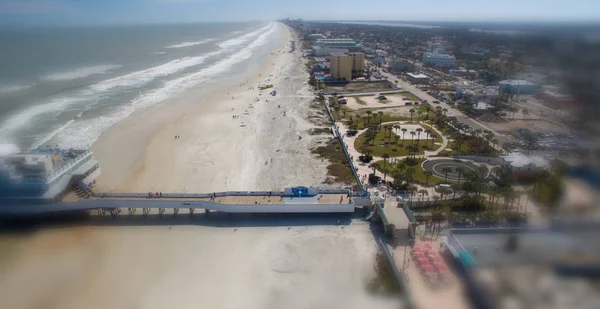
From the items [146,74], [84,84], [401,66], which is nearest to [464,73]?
[401,66]

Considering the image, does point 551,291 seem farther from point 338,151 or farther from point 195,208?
point 338,151

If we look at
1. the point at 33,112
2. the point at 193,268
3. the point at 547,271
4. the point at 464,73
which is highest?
the point at 464,73

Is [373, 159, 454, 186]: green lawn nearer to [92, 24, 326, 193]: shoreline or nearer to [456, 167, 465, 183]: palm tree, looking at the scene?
[456, 167, 465, 183]: palm tree

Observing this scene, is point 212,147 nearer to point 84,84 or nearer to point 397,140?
point 397,140

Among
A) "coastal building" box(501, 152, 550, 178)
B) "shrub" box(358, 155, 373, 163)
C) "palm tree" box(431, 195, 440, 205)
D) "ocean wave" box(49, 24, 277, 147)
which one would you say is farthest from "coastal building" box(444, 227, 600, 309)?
"ocean wave" box(49, 24, 277, 147)

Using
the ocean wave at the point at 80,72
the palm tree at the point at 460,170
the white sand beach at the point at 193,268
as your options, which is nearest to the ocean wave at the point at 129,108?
the ocean wave at the point at 80,72

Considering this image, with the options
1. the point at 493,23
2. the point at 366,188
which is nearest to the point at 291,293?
the point at 366,188
